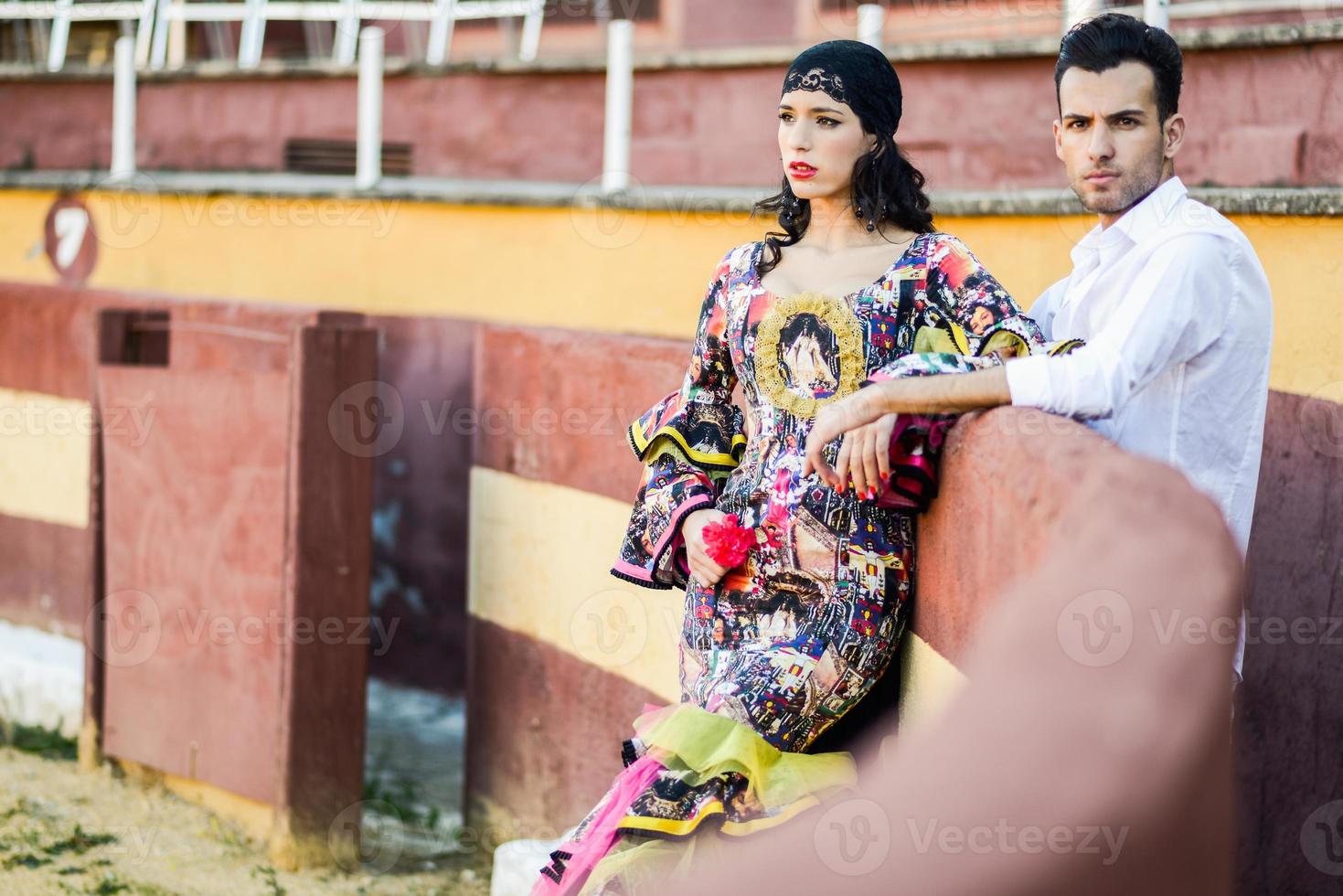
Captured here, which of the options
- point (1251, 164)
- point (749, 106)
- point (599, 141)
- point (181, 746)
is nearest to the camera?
point (1251, 164)

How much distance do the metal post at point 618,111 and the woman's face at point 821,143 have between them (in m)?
3.14

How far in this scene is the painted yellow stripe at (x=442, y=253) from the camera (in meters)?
5.48

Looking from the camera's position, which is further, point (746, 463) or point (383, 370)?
point (383, 370)

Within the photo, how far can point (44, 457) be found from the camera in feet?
21.8

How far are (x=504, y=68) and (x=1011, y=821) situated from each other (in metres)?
6.05

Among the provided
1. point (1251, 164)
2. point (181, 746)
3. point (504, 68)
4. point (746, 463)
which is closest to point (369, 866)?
point (181, 746)

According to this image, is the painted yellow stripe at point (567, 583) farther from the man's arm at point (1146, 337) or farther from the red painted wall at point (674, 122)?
the man's arm at point (1146, 337)

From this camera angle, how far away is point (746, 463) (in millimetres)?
2887

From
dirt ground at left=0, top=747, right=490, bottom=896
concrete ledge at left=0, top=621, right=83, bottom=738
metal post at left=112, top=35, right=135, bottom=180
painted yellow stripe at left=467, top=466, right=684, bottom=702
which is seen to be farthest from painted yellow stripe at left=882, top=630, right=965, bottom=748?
metal post at left=112, top=35, right=135, bottom=180

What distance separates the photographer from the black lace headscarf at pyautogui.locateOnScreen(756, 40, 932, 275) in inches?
109

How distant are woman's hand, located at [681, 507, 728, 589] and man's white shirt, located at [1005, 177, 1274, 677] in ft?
2.16

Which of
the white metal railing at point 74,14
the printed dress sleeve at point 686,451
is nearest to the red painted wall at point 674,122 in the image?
the white metal railing at point 74,14

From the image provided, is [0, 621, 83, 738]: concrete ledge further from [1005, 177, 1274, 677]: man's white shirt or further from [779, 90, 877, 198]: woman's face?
[1005, 177, 1274, 677]: man's white shirt

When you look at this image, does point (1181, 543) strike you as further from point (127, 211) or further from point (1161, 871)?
point (127, 211)
